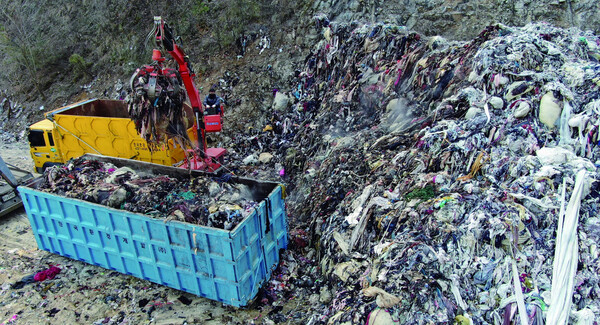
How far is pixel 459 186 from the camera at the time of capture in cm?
551

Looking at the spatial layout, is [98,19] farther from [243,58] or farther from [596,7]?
[596,7]

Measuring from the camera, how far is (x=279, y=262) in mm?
6504

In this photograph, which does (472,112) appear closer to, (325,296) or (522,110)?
(522,110)

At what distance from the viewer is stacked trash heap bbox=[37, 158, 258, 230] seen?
223 inches

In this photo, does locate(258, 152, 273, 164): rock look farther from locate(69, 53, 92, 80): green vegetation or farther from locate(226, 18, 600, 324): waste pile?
locate(69, 53, 92, 80): green vegetation

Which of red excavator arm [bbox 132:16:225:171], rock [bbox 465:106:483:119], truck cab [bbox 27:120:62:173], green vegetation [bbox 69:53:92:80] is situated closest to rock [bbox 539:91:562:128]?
rock [bbox 465:106:483:119]

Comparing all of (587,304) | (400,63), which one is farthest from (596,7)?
(587,304)

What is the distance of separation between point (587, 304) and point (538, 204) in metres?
1.22

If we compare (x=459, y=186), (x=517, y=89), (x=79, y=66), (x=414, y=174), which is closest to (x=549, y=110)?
(x=517, y=89)

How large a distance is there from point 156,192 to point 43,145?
586 centimetres

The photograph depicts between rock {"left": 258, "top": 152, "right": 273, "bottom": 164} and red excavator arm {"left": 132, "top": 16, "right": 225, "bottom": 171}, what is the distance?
1.70 metres

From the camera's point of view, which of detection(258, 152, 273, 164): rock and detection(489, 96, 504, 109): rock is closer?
detection(489, 96, 504, 109): rock

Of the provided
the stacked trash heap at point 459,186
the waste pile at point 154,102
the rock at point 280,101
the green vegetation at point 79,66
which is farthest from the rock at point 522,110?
the green vegetation at point 79,66

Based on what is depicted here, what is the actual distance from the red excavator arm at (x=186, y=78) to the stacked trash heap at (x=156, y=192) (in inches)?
25.1
